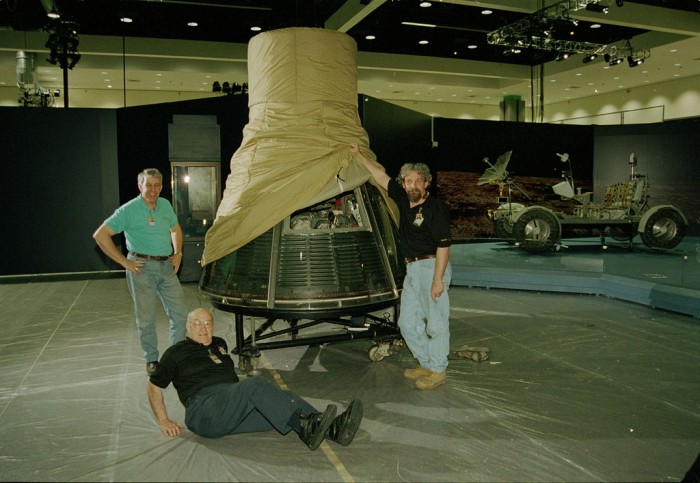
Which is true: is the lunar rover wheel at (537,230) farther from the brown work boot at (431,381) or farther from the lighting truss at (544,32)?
the brown work boot at (431,381)

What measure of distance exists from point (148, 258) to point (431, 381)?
→ 2466 millimetres

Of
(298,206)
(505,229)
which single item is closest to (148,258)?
(298,206)

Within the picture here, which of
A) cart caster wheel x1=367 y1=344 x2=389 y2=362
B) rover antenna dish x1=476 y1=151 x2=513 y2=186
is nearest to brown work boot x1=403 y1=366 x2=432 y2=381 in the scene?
cart caster wheel x1=367 y1=344 x2=389 y2=362

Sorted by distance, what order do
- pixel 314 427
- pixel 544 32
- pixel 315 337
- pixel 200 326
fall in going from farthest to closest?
pixel 544 32
pixel 315 337
pixel 200 326
pixel 314 427

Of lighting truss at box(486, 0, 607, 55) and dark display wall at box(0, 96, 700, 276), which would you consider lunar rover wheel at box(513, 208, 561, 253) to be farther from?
lighting truss at box(486, 0, 607, 55)

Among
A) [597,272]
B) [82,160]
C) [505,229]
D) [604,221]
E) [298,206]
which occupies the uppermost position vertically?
[82,160]

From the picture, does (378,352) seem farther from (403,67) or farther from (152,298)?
(403,67)

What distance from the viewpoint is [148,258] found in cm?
461

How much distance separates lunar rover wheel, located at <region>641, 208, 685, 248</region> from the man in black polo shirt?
331 inches

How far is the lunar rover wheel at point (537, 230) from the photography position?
35.5 feet

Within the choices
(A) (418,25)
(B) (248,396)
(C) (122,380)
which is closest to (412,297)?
(B) (248,396)

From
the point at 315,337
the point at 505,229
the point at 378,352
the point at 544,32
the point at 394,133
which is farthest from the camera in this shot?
the point at 505,229

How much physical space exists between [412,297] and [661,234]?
8767mm

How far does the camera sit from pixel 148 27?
487 inches
